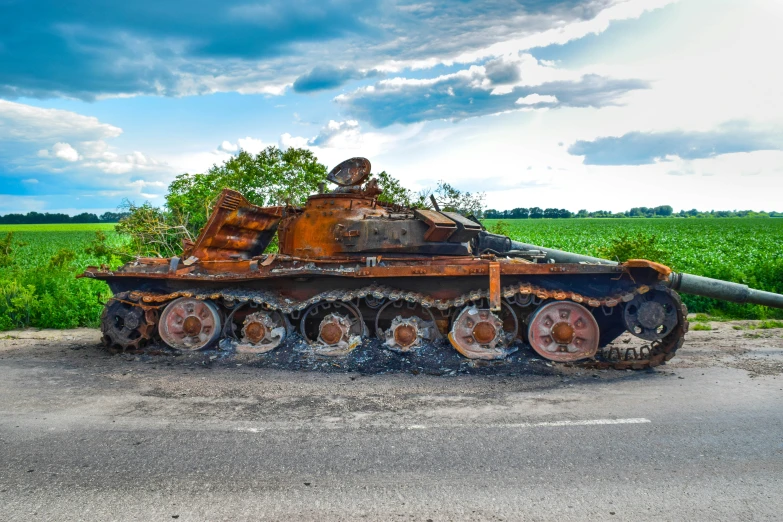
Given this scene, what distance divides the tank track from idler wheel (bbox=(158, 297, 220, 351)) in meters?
0.16

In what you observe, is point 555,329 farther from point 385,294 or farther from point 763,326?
point 763,326

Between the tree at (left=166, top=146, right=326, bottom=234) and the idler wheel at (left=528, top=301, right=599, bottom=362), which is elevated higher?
the tree at (left=166, top=146, right=326, bottom=234)

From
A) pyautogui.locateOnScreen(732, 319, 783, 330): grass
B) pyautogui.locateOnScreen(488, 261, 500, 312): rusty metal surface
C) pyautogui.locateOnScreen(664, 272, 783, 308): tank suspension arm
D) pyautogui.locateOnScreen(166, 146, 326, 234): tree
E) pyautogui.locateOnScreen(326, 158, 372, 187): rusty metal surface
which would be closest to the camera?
pyautogui.locateOnScreen(488, 261, 500, 312): rusty metal surface

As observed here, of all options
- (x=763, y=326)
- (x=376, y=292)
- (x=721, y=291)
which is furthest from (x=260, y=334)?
(x=763, y=326)

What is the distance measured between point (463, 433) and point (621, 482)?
63.3 inches

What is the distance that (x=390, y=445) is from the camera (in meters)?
5.81

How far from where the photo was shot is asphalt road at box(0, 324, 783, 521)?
4.66 metres

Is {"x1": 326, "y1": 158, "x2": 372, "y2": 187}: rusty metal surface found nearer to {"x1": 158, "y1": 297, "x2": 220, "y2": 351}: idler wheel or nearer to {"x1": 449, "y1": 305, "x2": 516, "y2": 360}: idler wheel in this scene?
{"x1": 158, "y1": 297, "x2": 220, "y2": 351}: idler wheel

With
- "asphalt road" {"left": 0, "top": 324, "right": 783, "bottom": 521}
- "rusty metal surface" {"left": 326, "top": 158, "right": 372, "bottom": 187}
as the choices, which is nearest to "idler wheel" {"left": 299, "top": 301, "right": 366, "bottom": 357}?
"asphalt road" {"left": 0, "top": 324, "right": 783, "bottom": 521}

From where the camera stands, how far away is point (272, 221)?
11.7m

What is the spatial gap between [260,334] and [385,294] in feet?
6.94

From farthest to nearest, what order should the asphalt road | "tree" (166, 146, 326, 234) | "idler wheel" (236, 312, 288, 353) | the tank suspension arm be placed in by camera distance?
"tree" (166, 146, 326, 234) < the tank suspension arm < "idler wheel" (236, 312, 288, 353) < the asphalt road

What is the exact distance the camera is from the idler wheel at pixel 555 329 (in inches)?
360

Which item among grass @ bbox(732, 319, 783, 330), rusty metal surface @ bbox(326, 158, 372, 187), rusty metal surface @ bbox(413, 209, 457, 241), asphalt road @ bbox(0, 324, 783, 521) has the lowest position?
grass @ bbox(732, 319, 783, 330)
